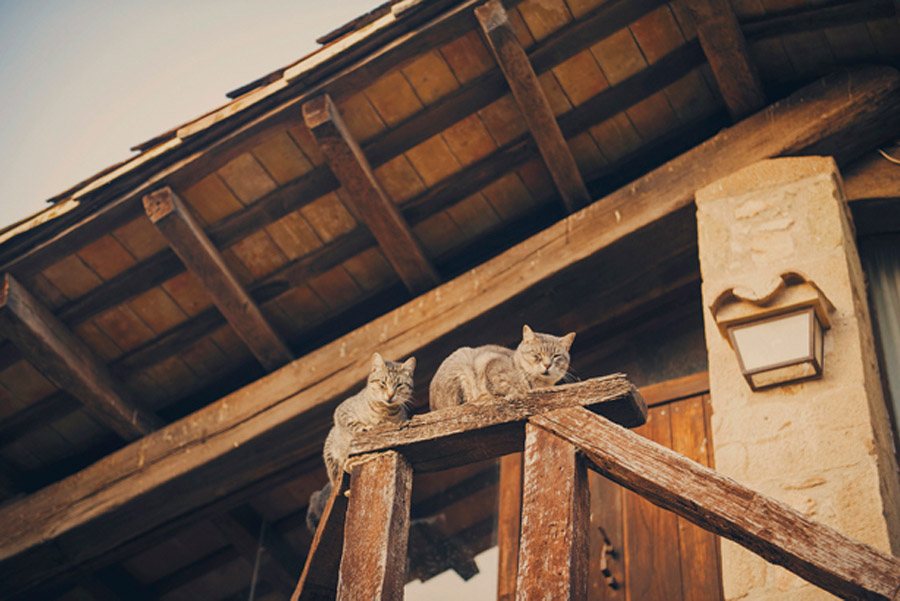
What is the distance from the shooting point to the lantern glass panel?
163 inches

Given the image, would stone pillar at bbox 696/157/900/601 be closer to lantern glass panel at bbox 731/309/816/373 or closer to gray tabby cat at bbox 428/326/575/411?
lantern glass panel at bbox 731/309/816/373

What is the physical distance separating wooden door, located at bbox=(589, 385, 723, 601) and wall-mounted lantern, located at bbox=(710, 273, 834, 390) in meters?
0.70

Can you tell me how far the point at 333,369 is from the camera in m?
5.63

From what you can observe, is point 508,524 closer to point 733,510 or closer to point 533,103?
point 533,103

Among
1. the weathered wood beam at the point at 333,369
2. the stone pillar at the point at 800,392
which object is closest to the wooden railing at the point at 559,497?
the stone pillar at the point at 800,392

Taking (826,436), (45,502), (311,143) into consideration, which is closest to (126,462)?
(45,502)

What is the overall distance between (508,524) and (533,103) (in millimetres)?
1957

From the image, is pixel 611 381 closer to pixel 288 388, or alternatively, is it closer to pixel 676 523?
pixel 676 523

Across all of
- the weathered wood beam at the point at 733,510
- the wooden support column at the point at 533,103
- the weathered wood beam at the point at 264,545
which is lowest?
the weathered wood beam at the point at 733,510

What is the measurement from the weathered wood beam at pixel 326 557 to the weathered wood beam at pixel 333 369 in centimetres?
216

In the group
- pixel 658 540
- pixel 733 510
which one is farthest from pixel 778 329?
pixel 733 510

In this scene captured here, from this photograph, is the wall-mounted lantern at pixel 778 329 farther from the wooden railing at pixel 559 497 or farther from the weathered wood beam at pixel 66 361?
the weathered wood beam at pixel 66 361

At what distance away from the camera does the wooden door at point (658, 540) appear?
458cm

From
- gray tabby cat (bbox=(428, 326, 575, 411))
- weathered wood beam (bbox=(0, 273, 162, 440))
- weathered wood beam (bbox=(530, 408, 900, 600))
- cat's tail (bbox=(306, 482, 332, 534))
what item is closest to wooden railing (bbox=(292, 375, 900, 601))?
weathered wood beam (bbox=(530, 408, 900, 600))
